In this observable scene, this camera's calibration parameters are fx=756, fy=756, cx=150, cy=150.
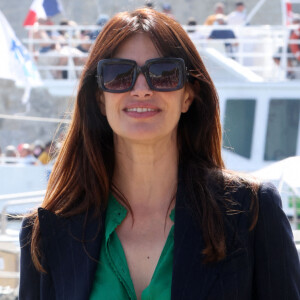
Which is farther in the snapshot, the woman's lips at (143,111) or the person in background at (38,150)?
the person in background at (38,150)

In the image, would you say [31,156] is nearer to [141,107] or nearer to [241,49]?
[241,49]

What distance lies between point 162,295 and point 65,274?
26 centimetres

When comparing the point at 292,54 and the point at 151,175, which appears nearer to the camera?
the point at 151,175

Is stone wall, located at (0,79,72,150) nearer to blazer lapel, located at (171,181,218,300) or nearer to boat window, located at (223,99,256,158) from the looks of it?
boat window, located at (223,99,256,158)

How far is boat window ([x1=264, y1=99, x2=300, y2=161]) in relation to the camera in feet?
30.9

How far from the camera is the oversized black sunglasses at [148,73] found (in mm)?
1865

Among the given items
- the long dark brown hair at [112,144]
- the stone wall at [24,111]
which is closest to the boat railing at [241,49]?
the long dark brown hair at [112,144]

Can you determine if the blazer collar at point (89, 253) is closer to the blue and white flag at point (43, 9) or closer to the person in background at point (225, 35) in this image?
the blue and white flag at point (43, 9)

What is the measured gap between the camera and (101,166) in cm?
203

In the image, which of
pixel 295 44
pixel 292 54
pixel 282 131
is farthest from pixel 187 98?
pixel 295 44

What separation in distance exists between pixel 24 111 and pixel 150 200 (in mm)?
19452

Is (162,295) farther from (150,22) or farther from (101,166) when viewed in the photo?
(150,22)

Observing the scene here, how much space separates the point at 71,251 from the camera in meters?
1.91

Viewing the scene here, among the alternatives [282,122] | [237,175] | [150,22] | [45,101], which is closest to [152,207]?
[237,175]
